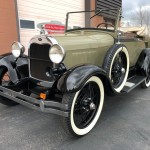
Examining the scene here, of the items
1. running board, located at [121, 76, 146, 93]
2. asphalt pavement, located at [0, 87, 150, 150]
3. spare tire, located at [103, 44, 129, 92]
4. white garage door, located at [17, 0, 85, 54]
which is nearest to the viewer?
asphalt pavement, located at [0, 87, 150, 150]

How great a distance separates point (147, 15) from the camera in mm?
20938

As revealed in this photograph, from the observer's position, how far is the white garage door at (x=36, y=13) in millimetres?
6535

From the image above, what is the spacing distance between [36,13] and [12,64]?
3861 millimetres

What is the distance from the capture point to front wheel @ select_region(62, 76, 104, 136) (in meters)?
2.63

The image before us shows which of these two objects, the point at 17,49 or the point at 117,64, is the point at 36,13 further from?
the point at 117,64

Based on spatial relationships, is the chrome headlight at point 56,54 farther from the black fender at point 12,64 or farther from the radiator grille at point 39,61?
the black fender at point 12,64

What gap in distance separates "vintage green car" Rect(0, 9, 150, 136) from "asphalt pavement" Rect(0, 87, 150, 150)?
19 cm

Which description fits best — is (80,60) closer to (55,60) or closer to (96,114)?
(55,60)

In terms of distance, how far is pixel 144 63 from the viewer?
4.59 metres

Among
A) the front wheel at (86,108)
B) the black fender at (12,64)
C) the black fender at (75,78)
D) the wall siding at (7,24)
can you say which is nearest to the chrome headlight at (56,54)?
the black fender at (75,78)

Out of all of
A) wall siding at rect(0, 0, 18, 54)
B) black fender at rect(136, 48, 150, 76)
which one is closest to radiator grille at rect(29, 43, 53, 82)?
black fender at rect(136, 48, 150, 76)

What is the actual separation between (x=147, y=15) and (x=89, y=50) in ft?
64.4

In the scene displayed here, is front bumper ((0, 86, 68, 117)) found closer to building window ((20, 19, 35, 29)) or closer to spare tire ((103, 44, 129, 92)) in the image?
spare tire ((103, 44, 129, 92))

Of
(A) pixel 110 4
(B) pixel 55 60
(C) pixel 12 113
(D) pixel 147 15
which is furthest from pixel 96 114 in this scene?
(D) pixel 147 15
